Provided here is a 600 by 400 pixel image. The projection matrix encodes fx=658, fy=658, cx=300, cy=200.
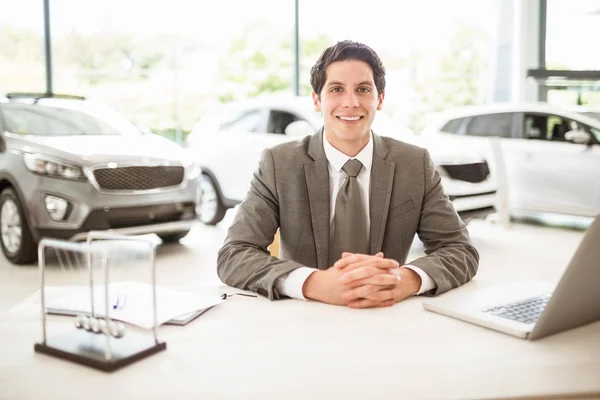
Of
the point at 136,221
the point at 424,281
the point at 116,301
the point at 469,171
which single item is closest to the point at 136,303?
the point at 116,301

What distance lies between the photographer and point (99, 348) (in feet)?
4.11

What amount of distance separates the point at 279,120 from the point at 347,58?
441cm

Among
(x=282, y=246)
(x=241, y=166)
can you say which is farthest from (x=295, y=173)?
(x=241, y=166)

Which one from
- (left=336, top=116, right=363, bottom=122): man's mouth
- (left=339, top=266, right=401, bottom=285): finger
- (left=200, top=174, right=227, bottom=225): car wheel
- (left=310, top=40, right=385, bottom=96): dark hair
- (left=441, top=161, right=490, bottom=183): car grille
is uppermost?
(left=310, top=40, right=385, bottom=96): dark hair

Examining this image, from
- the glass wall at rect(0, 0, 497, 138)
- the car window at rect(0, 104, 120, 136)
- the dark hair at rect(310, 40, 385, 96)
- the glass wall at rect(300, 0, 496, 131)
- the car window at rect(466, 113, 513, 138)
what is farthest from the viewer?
the glass wall at rect(300, 0, 496, 131)

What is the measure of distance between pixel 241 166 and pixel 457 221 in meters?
4.70

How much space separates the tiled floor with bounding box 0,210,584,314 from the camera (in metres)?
4.52

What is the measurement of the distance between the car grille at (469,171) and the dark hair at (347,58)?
142 inches

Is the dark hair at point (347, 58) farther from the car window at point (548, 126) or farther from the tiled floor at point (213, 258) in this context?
the car window at point (548, 126)

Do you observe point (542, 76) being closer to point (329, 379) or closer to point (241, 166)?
point (241, 166)

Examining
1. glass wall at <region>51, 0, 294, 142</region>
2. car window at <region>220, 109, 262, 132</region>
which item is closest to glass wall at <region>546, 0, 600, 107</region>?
glass wall at <region>51, 0, 294, 142</region>

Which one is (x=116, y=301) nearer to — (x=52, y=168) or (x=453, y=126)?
(x=52, y=168)

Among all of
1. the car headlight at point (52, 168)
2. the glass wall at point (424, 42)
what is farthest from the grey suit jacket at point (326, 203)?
the glass wall at point (424, 42)

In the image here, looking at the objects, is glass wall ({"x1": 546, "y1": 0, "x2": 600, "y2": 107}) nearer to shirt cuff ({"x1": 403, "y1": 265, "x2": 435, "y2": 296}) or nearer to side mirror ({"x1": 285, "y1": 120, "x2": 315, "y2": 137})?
side mirror ({"x1": 285, "y1": 120, "x2": 315, "y2": 137})
